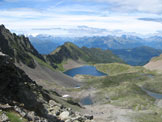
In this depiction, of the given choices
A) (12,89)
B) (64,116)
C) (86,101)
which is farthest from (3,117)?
(86,101)

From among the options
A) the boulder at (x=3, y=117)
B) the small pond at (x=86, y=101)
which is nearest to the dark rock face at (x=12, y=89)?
the boulder at (x=3, y=117)

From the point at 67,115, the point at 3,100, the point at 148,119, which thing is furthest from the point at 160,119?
the point at 3,100

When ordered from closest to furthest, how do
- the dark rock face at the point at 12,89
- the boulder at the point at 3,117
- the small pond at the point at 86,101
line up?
the boulder at the point at 3,117 → the dark rock face at the point at 12,89 → the small pond at the point at 86,101

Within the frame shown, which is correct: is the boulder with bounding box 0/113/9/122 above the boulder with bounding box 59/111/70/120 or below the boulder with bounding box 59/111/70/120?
above

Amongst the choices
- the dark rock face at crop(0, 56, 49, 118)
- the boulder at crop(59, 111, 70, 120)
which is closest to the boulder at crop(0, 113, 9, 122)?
the dark rock face at crop(0, 56, 49, 118)

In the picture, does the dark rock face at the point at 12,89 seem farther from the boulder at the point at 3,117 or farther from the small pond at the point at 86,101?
the small pond at the point at 86,101

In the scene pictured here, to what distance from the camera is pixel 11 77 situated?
40.6m

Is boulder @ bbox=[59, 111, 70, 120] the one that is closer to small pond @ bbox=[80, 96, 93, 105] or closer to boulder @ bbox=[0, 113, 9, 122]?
boulder @ bbox=[0, 113, 9, 122]

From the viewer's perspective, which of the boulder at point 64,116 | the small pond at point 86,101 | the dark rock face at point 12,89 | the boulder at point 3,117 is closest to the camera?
the boulder at point 3,117

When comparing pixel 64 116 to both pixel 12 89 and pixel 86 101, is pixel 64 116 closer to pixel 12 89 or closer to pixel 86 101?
pixel 12 89

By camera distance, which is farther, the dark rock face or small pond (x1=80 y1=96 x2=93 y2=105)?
small pond (x1=80 y1=96 x2=93 y2=105)

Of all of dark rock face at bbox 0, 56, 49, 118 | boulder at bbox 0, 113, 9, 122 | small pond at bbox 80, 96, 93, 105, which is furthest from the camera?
small pond at bbox 80, 96, 93, 105

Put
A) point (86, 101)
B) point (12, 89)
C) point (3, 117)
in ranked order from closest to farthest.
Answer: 1. point (3, 117)
2. point (12, 89)
3. point (86, 101)

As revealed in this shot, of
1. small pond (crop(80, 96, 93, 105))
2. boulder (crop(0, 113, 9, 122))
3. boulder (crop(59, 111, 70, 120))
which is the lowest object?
small pond (crop(80, 96, 93, 105))
